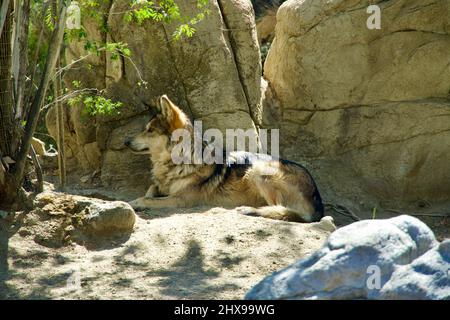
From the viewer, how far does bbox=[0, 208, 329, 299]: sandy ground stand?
5.07m

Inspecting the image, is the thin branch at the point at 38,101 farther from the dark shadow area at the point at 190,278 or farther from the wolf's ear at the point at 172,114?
the wolf's ear at the point at 172,114

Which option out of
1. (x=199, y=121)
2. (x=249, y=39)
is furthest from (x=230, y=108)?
(x=249, y=39)

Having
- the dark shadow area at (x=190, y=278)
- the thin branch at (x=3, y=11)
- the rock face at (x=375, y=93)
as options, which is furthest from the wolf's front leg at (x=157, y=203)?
the thin branch at (x=3, y=11)

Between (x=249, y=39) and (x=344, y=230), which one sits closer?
(x=344, y=230)

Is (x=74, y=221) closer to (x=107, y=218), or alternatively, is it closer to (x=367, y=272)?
(x=107, y=218)

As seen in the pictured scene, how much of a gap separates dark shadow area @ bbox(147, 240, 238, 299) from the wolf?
2.11 meters

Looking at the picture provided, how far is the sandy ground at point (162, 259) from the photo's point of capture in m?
5.07

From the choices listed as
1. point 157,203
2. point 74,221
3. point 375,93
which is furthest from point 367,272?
point 375,93

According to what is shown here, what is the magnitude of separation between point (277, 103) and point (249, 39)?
137 cm

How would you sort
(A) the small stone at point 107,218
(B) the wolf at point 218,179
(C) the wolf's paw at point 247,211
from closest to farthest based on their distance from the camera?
1. (A) the small stone at point 107,218
2. (C) the wolf's paw at point 247,211
3. (B) the wolf at point 218,179

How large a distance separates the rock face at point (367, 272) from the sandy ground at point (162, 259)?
106cm

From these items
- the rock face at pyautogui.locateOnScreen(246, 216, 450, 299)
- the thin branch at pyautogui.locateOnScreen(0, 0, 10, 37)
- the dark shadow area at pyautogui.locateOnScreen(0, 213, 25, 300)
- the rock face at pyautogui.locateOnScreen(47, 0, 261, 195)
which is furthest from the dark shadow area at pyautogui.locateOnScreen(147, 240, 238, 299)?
the rock face at pyautogui.locateOnScreen(47, 0, 261, 195)

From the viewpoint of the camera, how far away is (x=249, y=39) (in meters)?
9.30

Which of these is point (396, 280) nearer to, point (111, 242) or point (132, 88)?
point (111, 242)
